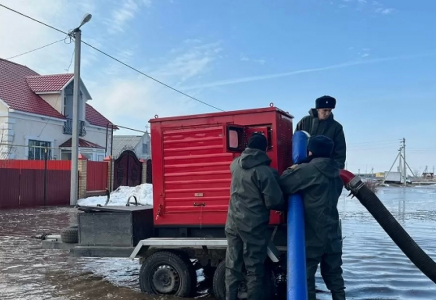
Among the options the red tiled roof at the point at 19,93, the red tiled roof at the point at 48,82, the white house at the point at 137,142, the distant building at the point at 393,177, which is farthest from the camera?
the distant building at the point at 393,177

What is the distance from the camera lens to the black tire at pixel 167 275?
5.77 m

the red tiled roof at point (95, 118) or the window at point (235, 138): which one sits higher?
the red tiled roof at point (95, 118)

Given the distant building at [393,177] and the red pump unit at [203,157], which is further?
the distant building at [393,177]

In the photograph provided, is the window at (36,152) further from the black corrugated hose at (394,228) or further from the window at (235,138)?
the black corrugated hose at (394,228)

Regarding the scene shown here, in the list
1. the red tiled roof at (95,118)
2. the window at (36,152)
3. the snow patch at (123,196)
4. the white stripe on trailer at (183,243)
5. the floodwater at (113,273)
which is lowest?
the floodwater at (113,273)

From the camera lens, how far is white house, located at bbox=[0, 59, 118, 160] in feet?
80.3

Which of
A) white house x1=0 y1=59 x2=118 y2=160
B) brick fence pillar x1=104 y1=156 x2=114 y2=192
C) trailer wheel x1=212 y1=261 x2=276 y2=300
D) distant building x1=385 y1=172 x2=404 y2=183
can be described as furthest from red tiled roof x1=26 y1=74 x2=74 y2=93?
distant building x1=385 y1=172 x2=404 y2=183

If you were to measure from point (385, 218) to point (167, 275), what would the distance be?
9.11 ft

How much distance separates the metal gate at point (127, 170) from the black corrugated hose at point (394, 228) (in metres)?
19.5

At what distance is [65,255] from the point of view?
28.8 feet

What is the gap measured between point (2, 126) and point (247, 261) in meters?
23.1

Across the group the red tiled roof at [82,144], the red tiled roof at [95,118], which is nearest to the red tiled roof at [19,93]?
the red tiled roof at [82,144]

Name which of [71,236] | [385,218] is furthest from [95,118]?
[385,218]

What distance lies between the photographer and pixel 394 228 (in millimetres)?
5426
